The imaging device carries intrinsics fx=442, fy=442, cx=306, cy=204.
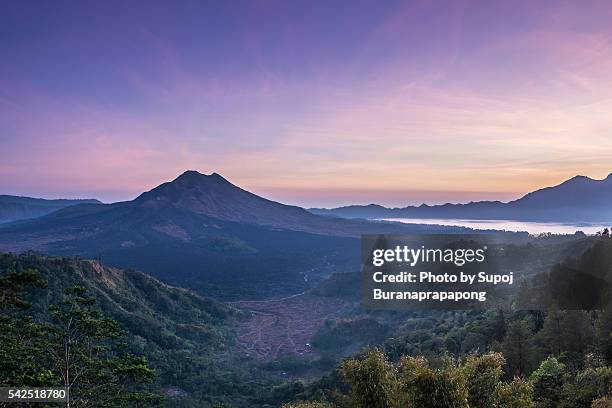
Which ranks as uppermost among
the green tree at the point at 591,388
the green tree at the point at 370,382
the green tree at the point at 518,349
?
the green tree at the point at 370,382

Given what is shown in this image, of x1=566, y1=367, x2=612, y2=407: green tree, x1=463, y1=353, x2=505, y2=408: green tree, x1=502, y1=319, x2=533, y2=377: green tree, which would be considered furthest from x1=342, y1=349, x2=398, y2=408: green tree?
x1=502, y1=319, x2=533, y2=377: green tree

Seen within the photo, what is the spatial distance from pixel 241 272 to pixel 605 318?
12603 centimetres

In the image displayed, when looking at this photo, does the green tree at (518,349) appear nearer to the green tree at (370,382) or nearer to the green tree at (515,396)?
the green tree at (515,396)

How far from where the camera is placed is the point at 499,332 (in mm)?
34688

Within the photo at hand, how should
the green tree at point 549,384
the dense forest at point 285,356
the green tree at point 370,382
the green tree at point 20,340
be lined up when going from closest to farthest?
1. the green tree at point 370,382
2. the dense forest at point 285,356
3. the green tree at point 20,340
4. the green tree at point 549,384

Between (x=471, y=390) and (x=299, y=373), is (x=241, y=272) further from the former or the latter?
(x=471, y=390)

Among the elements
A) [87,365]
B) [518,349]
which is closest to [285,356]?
[518,349]

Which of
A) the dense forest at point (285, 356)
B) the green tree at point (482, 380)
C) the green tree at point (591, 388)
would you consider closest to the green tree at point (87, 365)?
the dense forest at point (285, 356)

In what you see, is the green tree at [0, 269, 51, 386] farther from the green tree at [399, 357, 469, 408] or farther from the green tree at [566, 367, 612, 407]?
the green tree at [566, 367, 612, 407]

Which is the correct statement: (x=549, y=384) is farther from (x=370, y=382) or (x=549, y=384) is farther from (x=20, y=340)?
(x=20, y=340)

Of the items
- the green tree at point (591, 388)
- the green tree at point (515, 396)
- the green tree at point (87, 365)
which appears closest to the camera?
the green tree at point (515, 396)

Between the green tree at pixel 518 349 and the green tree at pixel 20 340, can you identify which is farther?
the green tree at pixel 518 349

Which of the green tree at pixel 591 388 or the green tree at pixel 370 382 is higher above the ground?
the green tree at pixel 370 382

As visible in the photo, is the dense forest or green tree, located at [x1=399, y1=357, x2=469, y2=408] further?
the dense forest
